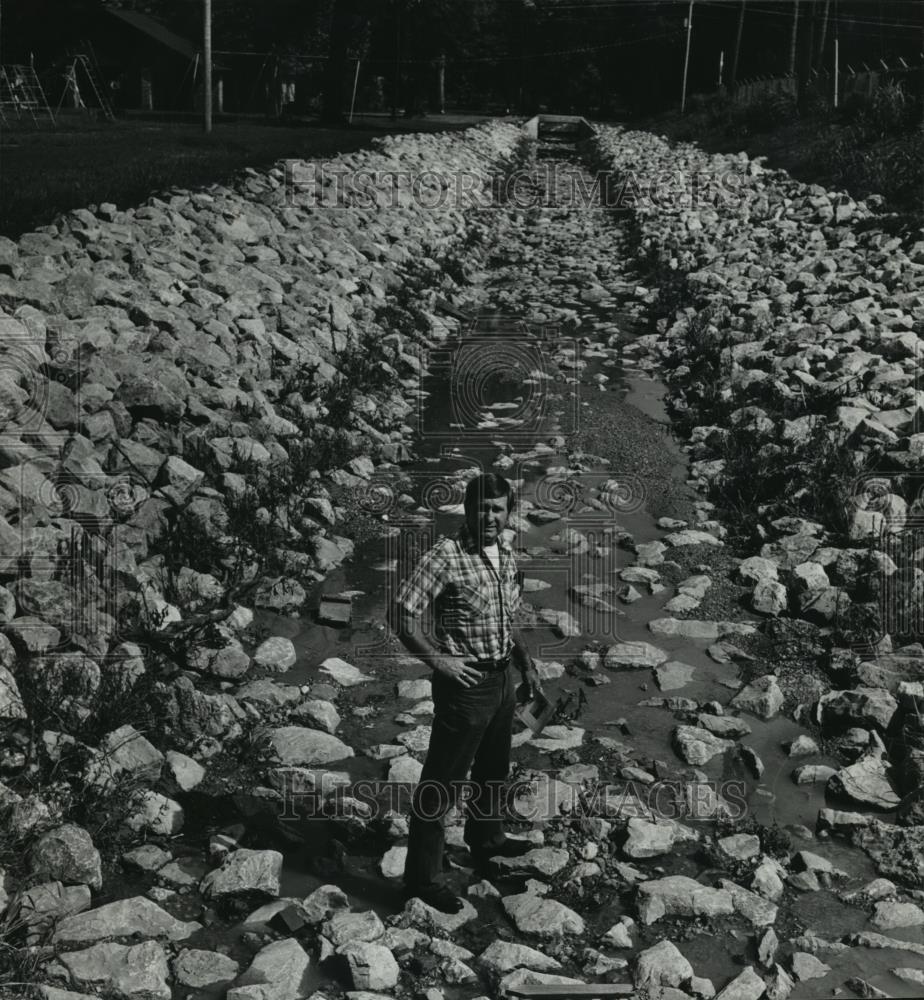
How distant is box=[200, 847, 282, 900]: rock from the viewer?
5.03 metres

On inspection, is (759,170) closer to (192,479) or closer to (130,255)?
(130,255)

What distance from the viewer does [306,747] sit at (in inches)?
245

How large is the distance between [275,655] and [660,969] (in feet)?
10.7

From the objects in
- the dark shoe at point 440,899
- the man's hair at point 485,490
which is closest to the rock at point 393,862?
the dark shoe at point 440,899

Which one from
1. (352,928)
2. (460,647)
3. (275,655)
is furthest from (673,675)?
(352,928)

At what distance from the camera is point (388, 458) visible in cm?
1080

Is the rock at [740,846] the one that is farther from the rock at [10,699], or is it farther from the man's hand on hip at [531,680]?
the rock at [10,699]

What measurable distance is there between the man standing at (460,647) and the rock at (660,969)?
0.80 metres

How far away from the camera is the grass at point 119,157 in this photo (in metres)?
14.0

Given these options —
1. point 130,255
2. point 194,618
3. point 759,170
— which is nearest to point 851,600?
point 194,618

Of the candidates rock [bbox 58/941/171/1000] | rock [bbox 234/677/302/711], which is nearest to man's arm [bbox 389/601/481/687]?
rock [bbox 58/941/171/1000]

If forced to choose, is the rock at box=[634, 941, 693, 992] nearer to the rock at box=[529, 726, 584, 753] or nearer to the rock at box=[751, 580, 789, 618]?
the rock at box=[529, 726, 584, 753]

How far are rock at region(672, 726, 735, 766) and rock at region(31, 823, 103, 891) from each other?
296 cm

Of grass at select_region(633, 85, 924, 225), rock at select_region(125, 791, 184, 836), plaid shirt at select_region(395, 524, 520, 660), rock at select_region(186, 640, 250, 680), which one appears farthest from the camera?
grass at select_region(633, 85, 924, 225)
